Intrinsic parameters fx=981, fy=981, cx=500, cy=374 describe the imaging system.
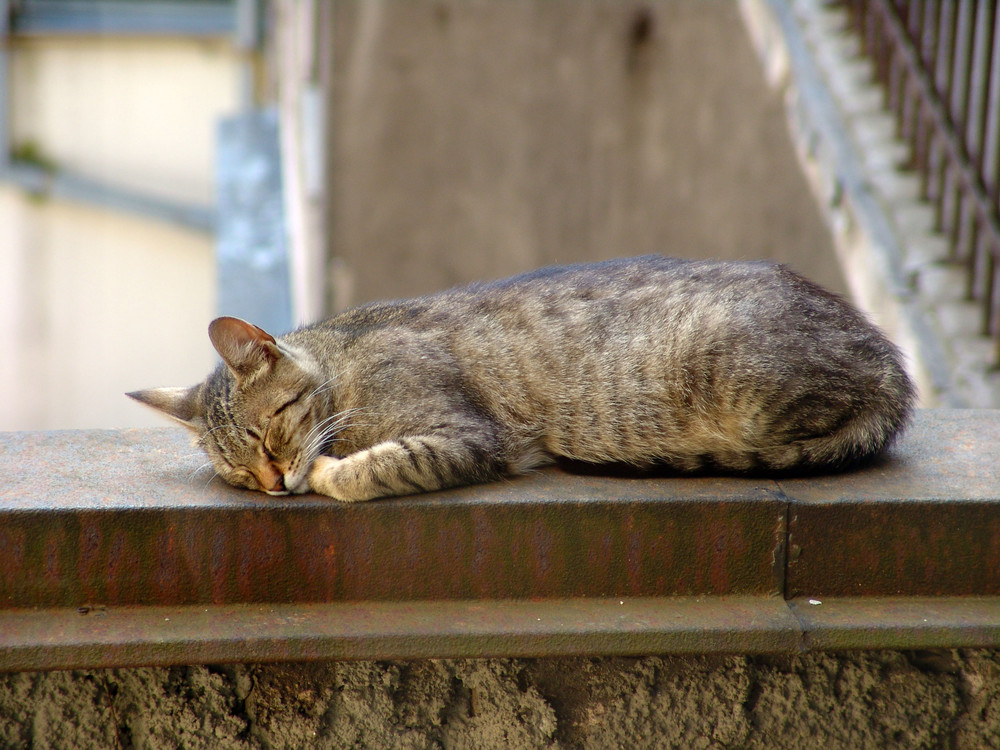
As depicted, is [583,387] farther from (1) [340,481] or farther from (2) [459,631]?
(2) [459,631]

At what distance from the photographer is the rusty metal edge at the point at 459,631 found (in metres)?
1.79

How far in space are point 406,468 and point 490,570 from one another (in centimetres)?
30

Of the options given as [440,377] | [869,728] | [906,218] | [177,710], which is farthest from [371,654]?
[906,218]

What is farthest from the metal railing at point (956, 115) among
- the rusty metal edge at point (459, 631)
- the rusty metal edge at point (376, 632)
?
the rusty metal edge at point (376, 632)

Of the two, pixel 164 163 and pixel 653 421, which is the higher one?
pixel 164 163

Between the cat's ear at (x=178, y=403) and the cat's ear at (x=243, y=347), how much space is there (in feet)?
0.45

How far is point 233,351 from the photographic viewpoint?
2348 mm

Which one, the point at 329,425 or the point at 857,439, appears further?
the point at 329,425

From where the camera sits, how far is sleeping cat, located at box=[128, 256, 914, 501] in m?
2.28

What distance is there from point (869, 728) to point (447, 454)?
3.38 feet

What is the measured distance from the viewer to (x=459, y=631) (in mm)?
1850

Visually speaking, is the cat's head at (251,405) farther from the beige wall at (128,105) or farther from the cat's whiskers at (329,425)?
the beige wall at (128,105)

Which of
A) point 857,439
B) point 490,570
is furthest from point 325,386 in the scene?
point 857,439

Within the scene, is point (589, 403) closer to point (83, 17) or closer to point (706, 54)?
point (706, 54)
